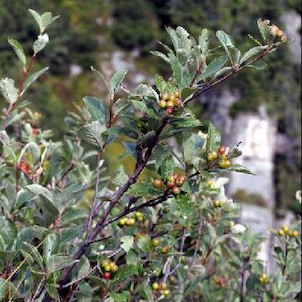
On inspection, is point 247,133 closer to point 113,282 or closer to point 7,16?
point 7,16

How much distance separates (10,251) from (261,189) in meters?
6.99

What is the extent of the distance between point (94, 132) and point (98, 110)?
56mm

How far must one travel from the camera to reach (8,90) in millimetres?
1158

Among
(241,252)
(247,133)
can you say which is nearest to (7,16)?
(247,133)

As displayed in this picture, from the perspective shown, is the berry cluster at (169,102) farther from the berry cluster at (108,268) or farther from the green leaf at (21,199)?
the green leaf at (21,199)

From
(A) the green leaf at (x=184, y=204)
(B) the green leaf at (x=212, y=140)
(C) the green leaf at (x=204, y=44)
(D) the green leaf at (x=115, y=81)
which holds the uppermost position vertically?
(C) the green leaf at (x=204, y=44)

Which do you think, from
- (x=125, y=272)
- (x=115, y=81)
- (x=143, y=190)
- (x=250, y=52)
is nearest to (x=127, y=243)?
(x=125, y=272)

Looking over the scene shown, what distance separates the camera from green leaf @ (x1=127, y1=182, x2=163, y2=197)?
2.83 ft

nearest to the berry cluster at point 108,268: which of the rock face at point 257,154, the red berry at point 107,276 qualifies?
the red berry at point 107,276

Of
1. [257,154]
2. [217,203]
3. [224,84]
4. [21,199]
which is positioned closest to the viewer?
[21,199]

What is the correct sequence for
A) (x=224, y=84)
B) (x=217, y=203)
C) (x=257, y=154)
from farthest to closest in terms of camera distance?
(x=257, y=154) → (x=224, y=84) → (x=217, y=203)

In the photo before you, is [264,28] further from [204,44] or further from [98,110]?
[98,110]

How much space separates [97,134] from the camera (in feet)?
3.07

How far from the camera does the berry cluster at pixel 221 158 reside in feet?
2.80
